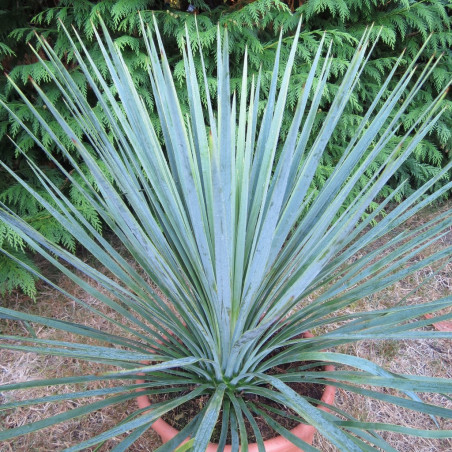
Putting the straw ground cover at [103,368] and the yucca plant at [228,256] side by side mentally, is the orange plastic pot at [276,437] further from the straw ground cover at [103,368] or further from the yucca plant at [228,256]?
the straw ground cover at [103,368]

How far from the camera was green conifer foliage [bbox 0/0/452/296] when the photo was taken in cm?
175

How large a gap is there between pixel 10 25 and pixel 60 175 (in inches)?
27.4

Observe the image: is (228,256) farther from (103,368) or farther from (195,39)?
(195,39)

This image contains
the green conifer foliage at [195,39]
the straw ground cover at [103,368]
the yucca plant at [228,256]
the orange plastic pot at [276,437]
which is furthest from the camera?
the green conifer foliage at [195,39]

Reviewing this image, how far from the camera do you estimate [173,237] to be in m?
0.98

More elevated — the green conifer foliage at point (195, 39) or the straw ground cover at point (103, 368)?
the green conifer foliage at point (195, 39)

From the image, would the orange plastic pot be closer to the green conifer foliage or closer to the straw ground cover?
the straw ground cover

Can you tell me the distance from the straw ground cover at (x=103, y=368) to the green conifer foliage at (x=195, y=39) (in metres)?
0.23

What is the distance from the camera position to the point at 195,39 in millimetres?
1778

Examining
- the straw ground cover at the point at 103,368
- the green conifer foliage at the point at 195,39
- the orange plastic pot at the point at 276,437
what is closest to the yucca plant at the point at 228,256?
the orange plastic pot at the point at 276,437

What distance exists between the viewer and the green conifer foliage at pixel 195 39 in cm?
175

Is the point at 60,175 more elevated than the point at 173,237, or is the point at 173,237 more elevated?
the point at 173,237

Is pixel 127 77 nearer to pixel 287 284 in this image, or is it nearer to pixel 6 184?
pixel 287 284

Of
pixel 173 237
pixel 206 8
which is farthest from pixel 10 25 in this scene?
pixel 173 237
